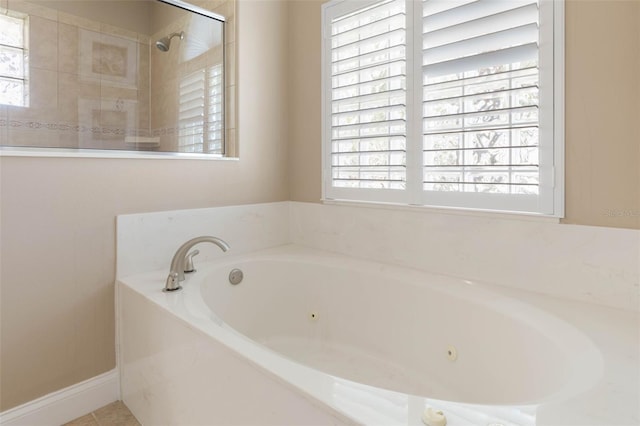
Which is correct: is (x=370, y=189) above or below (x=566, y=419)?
above

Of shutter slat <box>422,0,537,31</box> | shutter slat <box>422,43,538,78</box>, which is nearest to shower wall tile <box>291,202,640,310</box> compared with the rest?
shutter slat <box>422,43,538,78</box>

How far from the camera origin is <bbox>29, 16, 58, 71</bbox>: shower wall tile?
→ 1.61 meters

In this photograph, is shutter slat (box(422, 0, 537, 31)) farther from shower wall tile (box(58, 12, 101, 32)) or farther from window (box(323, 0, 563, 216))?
shower wall tile (box(58, 12, 101, 32))

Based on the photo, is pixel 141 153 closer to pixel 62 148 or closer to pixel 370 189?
pixel 62 148

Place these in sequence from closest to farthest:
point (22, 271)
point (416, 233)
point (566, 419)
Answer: point (566, 419) < point (22, 271) < point (416, 233)

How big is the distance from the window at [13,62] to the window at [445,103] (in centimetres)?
141

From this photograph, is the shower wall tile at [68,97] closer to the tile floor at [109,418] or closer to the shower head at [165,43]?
the shower head at [165,43]

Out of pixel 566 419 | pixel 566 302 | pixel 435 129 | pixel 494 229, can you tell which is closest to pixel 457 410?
pixel 566 419

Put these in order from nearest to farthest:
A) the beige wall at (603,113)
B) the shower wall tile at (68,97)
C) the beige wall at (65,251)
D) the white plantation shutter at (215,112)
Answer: the beige wall at (603,113) → the beige wall at (65,251) → the shower wall tile at (68,97) → the white plantation shutter at (215,112)

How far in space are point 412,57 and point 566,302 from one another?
3.99 ft

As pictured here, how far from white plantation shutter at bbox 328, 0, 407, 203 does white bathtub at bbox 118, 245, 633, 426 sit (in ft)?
1.56

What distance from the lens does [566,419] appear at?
74cm

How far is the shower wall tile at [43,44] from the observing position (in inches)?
63.6

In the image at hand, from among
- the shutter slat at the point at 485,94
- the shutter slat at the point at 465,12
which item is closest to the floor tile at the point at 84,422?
the shutter slat at the point at 485,94
